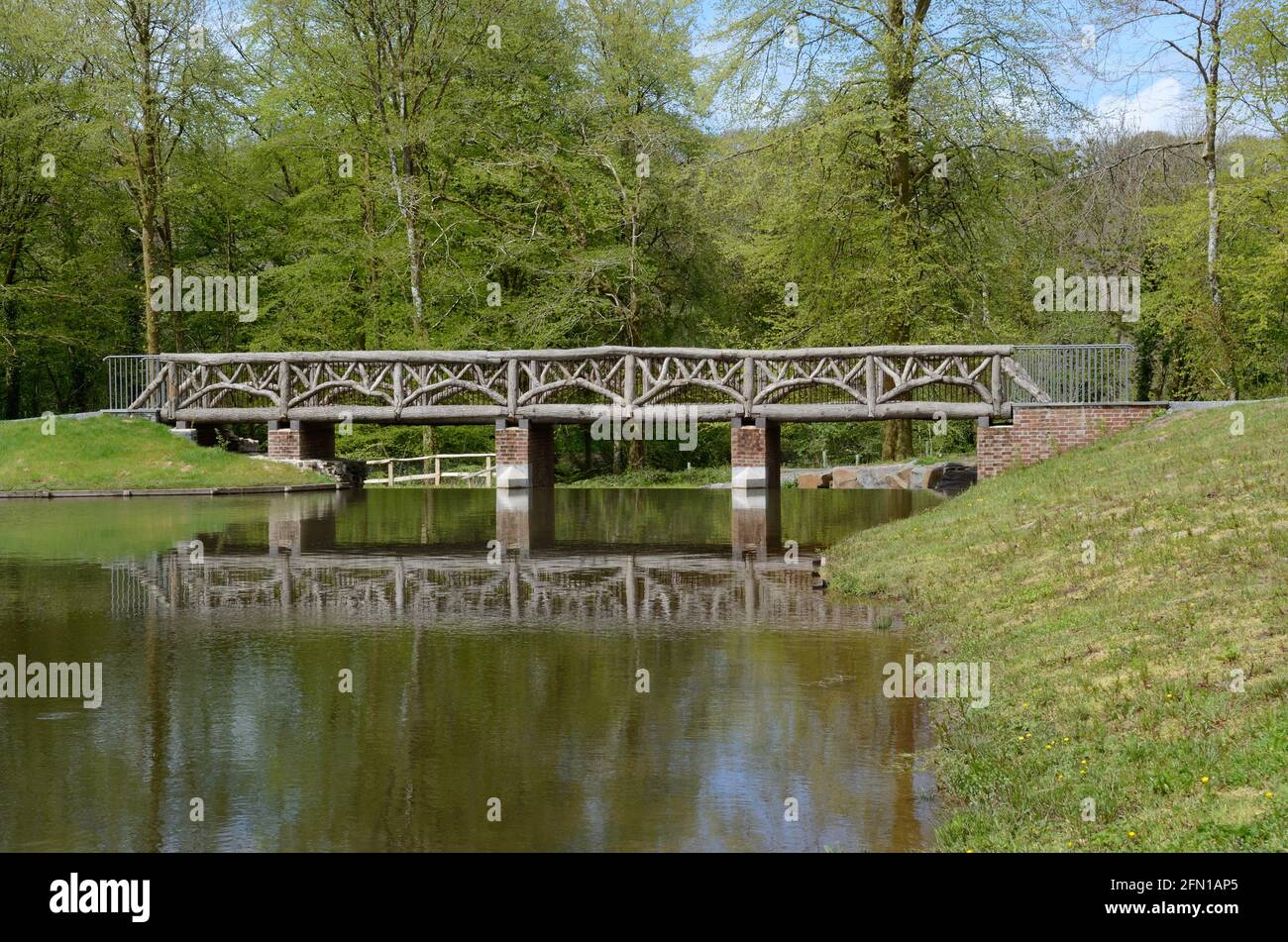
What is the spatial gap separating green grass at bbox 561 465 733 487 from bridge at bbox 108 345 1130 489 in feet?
17.5

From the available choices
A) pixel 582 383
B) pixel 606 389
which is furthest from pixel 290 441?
pixel 606 389

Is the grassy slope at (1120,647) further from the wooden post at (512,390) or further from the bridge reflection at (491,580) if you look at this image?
the wooden post at (512,390)

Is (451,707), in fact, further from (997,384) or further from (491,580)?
(997,384)

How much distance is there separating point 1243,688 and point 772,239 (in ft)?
96.3

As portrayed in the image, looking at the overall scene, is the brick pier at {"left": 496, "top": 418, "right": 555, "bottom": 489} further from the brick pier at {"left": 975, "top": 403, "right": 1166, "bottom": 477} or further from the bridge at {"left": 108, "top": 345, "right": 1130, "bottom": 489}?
the brick pier at {"left": 975, "top": 403, "right": 1166, "bottom": 477}

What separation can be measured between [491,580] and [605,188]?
84.7 feet

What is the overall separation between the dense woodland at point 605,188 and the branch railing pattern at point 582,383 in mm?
6042

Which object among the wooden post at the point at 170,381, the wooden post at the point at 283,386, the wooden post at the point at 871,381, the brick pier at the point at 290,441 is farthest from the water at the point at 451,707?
the wooden post at the point at 170,381

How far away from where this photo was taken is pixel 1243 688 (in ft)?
24.6

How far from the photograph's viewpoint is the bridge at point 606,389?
2664 centimetres

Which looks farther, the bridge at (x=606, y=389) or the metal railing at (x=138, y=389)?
the metal railing at (x=138, y=389)

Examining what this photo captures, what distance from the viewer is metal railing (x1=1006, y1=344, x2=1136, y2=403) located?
25516 millimetres

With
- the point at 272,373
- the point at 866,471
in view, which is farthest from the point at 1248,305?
the point at 272,373
